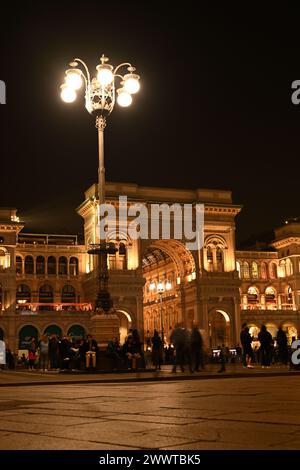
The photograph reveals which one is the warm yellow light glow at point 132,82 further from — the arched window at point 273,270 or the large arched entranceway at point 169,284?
the arched window at point 273,270

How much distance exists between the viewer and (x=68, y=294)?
211ft

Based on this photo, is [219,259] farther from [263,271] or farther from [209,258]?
[263,271]

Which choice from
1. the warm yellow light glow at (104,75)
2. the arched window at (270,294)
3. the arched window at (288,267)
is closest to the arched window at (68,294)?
the arched window at (270,294)

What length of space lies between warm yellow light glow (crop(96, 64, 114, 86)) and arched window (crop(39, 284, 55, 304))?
4395cm

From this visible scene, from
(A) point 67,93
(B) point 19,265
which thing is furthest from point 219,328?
(A) point 67,93

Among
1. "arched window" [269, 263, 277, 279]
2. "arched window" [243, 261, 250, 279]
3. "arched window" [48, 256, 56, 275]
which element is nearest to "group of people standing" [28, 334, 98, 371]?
"arched window" [48, 256, 56, 275]

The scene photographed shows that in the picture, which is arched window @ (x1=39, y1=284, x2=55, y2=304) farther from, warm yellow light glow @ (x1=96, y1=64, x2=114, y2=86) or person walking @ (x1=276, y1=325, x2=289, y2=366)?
warm yellow light glow @ (x1=96, y1=64, x2=114, y2=86)

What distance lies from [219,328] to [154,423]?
5802cm

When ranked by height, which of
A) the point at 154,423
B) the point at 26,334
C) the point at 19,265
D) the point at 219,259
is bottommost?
the point at 154,423

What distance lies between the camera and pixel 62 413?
22.2ft
